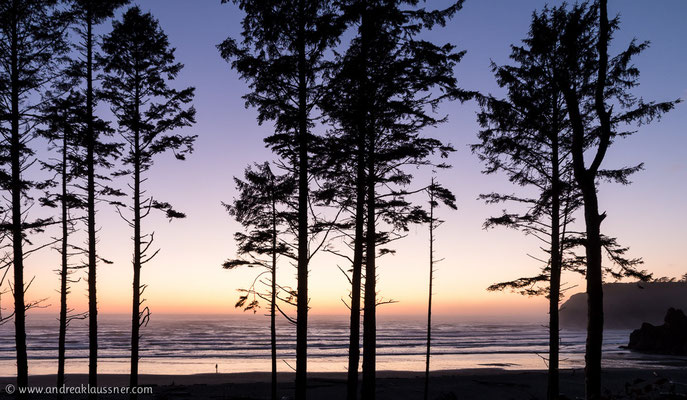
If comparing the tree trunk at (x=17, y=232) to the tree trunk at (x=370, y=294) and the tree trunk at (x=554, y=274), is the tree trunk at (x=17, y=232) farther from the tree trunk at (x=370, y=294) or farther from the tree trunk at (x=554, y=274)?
the tree trunk at (x=554, y=274)

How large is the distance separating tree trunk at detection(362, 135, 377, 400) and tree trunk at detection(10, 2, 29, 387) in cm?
974

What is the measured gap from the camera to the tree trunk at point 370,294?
15.9 m

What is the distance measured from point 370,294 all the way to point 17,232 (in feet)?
34.2

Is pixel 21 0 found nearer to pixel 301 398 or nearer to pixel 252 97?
pixel 252 97

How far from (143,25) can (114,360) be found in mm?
49851

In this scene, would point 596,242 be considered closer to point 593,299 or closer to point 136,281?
point 593,299

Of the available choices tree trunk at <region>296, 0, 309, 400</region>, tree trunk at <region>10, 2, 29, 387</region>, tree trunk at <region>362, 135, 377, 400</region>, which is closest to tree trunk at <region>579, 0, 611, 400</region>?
tree trunk at <region>296, 0, 309, 400</region>

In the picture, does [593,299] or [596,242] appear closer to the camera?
[593,299]

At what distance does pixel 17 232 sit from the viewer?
13.5 m

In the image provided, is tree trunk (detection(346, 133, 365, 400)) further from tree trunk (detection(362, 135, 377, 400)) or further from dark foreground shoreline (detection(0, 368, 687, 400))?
dark foreground shoreline (detection(0, 368, 687, 400))

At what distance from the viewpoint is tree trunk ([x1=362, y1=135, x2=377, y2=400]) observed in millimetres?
15852

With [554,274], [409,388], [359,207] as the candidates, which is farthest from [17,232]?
[409,388]

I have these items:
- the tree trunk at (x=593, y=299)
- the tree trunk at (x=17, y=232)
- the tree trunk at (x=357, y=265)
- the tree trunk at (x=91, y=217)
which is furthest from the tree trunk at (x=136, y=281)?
the tree trunk at (x=593, y=299)

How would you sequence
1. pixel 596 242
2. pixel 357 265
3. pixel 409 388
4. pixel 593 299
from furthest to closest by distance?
pixel 409 388 → pixel 357 265 → pixel 596 242 → pixel 593 299
